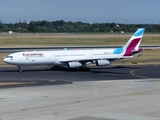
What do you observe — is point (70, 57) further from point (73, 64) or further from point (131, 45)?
point (131, 45)

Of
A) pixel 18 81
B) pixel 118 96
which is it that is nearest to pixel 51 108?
pixel 118 96

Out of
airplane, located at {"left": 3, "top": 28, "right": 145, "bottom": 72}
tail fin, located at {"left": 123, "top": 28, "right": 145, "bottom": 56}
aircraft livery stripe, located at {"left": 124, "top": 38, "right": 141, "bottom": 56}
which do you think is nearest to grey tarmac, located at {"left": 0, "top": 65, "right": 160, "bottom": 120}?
airplane, located at {"left": 3, "top": 28, "right": 145, "bottom": 72}

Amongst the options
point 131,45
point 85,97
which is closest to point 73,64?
point 131,45

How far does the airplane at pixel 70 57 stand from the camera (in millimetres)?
68688

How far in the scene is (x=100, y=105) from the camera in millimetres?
38969

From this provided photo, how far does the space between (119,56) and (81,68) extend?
22.6ft

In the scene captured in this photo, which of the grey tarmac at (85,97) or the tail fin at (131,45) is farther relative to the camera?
the tail fin at (131,45)

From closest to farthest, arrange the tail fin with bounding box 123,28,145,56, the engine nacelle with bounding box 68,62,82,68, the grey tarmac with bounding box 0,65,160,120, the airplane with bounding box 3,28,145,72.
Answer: the grey tarmac with bounding box 0,65,160,120 → the airplane with bounding box 3,28,145,72 → the engine nacelle with bounding box 68,62,82,68 → the tail fin with bounding box 123,28,145,56

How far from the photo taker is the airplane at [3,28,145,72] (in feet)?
225

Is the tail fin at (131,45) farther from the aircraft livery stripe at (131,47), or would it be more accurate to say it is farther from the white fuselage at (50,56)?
the white fuselage at (50,56)

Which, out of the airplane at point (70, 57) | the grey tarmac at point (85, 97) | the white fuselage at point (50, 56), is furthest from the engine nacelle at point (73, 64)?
the grey tarmac at point (85, 97)

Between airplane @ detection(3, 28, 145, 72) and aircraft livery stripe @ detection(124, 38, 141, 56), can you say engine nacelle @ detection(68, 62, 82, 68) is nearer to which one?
airplane @ detection(3, 28, 145, 72)

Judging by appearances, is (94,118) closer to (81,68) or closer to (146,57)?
(81,68)

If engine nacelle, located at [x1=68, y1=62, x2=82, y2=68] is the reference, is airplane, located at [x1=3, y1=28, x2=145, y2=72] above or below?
above
